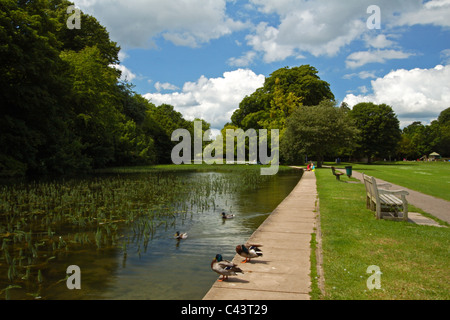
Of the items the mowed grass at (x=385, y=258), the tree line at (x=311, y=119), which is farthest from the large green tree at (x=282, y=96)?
the mowed grass at (x=385, y=258)

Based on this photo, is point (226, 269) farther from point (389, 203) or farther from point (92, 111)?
point (92, 111)

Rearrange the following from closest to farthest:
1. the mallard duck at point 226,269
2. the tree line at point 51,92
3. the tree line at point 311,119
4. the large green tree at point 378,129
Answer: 1. the mallard duck at point 226,269
2. the tree line at point 51,92
3. the tree line at point 311,119
4. the large green tree at point 378,129

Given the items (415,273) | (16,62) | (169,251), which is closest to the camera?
(415,273)

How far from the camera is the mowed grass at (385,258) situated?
494 centimetres

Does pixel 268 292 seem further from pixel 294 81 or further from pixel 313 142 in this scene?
pixel 294 81

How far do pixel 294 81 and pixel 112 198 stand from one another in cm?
6088

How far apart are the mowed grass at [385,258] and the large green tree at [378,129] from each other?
73788mm

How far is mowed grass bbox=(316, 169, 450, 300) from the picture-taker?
494cm

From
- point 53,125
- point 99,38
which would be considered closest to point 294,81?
point 99,38

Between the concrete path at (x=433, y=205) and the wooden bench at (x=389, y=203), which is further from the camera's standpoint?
the concrete path at (x=433, y=205)

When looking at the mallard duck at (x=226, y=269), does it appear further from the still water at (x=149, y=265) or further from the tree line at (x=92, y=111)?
the tree line at (x=92, y=111)

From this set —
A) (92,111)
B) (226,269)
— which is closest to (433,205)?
(226,269)

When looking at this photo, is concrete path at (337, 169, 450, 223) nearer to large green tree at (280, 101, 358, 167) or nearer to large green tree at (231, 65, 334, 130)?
large green tree at (280, 101, 358, 167)

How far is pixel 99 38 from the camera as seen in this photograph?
A: 46.2 metres
